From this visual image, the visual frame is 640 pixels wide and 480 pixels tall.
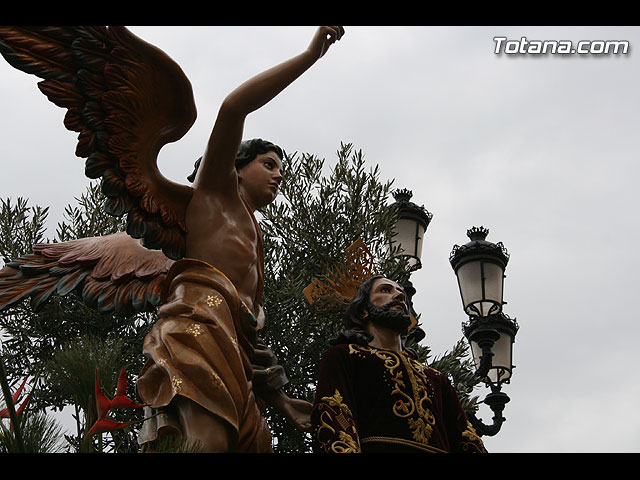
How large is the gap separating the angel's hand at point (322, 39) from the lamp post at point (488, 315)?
328 cm

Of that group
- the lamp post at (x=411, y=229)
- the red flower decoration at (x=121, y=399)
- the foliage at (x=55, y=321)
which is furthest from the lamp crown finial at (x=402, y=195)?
the red flower decoration at (x=121, y=399)

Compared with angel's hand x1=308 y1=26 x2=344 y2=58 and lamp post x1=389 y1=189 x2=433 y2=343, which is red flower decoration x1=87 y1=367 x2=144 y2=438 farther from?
lamp post x1=389 y1=189 x2=433 y2=343

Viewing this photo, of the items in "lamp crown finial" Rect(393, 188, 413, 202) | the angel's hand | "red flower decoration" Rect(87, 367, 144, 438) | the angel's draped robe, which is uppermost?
"lamp crown finial" Rect(393, 188, 413, 202)

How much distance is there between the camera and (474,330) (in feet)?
22.7

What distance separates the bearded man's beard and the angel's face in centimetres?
88

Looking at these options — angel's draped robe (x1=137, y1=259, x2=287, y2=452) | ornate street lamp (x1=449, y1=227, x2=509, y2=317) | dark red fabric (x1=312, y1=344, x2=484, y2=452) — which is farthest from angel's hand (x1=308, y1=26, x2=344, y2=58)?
ornate street lamp (x1=449, y1=227, x2=509, y2=317)

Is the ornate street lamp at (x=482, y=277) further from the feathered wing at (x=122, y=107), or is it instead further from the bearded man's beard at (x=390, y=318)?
the feathered wing at (x=122, y=107)

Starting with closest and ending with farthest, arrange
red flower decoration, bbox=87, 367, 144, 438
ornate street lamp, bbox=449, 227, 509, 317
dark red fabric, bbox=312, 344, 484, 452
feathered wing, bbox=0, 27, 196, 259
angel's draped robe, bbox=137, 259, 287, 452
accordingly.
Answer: red flower decoration, bbox=87, 367, 144, 438 < angel's draped robe, bbox=137, 259, 287, 452 < feathered wing, bbox=0, 27, 196, 259 < dark red fabric, bbox=312, 344, 484, 452 < ornate street lamp, bbox=449, 227, 509, 317

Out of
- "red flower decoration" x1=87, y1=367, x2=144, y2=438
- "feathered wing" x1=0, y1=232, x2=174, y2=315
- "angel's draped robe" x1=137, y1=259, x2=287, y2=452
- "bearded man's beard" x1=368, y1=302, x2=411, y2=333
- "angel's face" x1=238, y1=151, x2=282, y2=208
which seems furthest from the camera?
"bearded man's beard" x1=368, y1=302, x2=411, y2=333

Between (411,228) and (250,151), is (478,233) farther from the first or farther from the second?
(250,151)

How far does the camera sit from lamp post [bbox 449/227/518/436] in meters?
6.88

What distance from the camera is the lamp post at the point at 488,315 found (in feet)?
22.6

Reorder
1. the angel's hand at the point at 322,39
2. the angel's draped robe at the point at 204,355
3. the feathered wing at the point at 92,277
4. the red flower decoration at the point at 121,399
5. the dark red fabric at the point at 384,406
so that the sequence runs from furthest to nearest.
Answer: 1. the feathered wing at the point at 92,277
2. the angel's hand at the point at 322,39
3. the dark red fabric at the point at 384,406
4. the angel's draped robe at the point at 204,355
5. the red flower decoration at the point at 121,399
